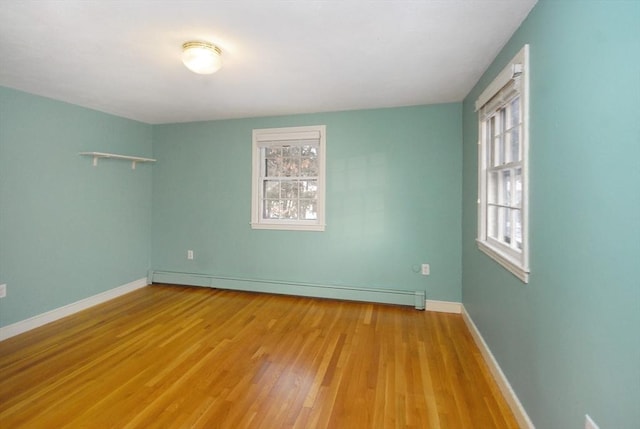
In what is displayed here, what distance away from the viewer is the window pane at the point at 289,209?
4047 mm

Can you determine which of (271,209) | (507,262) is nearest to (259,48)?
(507,262)

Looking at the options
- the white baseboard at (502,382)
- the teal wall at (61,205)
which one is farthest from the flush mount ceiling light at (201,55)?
the white baseboard at (502,382)

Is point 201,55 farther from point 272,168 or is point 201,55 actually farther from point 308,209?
point 308,209

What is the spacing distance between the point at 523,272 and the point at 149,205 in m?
4.63

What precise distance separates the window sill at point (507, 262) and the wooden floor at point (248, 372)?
84 centimetres

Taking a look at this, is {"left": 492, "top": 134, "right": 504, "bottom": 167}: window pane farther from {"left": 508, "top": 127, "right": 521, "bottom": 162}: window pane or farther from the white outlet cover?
the white outlet cover

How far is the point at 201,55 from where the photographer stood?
2.03 meters

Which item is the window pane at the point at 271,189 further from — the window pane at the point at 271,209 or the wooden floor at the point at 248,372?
the wooden floor at the point at 248,372

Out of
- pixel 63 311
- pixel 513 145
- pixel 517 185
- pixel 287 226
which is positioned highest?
pixel 513 145

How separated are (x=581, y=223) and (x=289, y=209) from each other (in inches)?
128

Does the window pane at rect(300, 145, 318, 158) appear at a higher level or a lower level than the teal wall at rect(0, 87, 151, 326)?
higher

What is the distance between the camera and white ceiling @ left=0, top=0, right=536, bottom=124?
168cm

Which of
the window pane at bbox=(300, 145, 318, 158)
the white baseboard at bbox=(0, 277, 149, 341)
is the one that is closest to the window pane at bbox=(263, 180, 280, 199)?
the window pane at bbox=(300, 145, 318, 158)

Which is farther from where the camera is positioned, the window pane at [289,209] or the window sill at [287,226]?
the window pane at [289,209]
